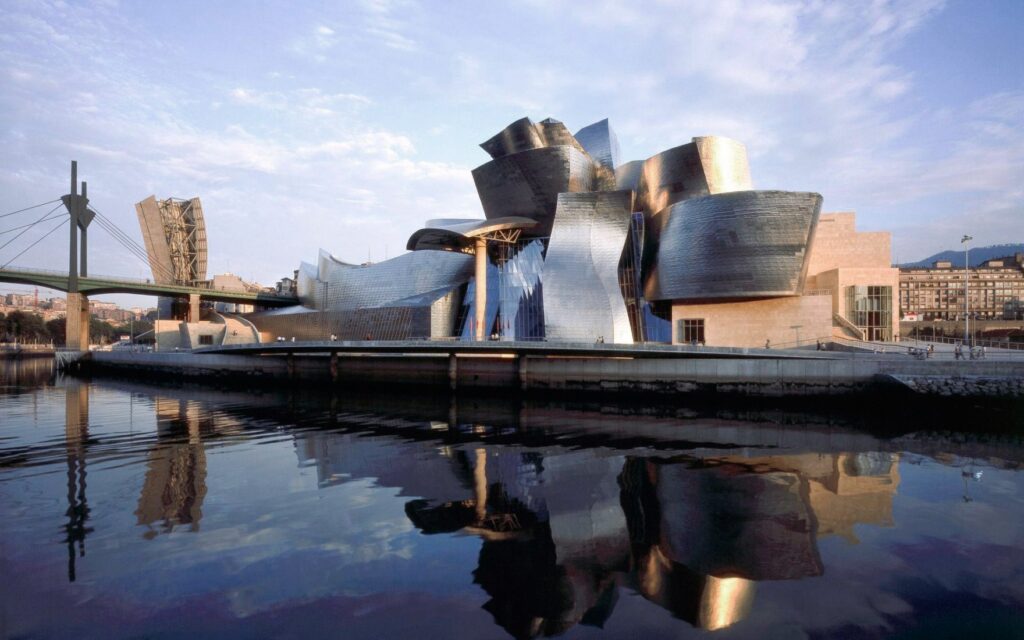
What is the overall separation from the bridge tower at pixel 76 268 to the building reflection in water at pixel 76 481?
34431 mm

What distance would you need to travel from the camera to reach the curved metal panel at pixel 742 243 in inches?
1179

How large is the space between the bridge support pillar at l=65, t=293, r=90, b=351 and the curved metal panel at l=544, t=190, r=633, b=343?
47243 millimetres

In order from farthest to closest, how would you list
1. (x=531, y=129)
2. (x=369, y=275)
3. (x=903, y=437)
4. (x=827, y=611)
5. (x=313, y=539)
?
(x=369, y=275) → (x=531, y=129) → (x=903, y=437) → (x=313, y=539) → (x=827, y=611)

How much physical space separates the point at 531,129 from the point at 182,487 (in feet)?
103

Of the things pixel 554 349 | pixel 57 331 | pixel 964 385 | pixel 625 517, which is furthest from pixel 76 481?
pixel 57 331

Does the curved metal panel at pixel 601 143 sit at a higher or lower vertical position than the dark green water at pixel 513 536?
higher

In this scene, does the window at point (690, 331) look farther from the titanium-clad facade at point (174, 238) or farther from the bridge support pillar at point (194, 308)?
the titanium-clad facade at point (174, 238)

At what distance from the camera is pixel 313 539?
8.17 metres

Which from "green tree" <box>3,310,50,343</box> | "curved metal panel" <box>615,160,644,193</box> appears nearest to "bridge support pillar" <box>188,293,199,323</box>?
"curved metal panel" <box>615,160,644,193</box>

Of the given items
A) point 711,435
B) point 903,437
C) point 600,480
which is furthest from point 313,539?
point 903,437

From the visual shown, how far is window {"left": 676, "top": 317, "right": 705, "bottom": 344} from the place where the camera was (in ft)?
114

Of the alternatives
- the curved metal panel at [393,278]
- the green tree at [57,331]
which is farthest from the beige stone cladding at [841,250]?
the green tree at [57,331]

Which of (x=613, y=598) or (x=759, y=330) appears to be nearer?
(x=613, y=598)

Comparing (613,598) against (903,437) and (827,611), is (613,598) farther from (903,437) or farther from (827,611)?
(903,437)
